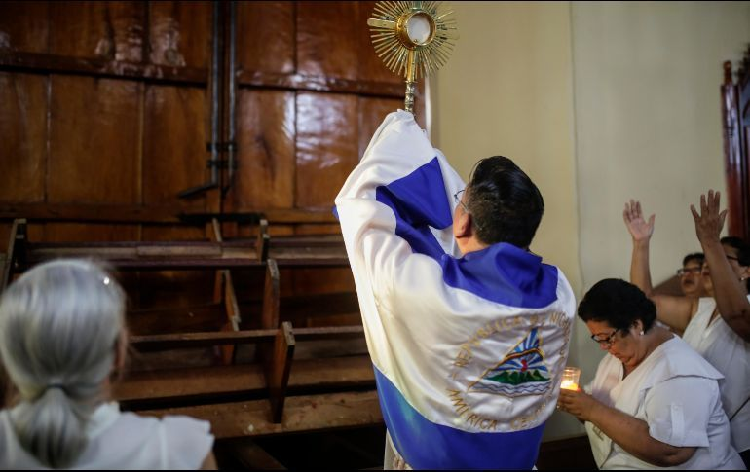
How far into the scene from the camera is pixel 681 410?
8.04 ft

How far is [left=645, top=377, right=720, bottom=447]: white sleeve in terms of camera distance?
239 centimetres

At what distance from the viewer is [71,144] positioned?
436 centimetres

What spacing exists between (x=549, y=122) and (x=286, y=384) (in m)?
2.80

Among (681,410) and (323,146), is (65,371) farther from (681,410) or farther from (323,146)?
(323,146)

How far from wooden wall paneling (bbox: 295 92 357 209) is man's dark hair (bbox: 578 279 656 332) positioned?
8.60 ft

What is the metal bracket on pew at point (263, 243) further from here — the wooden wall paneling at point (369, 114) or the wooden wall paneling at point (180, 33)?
the wooden wall paneling at point (180, 33)

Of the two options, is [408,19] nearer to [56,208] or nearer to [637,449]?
[637,449]

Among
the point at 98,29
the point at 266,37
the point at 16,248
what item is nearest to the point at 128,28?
the point at 98,29

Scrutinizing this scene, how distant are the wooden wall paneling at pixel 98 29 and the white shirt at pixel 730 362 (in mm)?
4011

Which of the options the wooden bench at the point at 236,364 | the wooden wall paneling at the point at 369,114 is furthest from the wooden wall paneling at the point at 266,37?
the wooden bench at the point at 236,364

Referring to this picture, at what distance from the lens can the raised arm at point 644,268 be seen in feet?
10.7

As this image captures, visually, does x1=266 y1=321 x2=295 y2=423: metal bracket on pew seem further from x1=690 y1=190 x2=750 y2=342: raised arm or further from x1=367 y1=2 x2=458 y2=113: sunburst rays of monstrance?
x1=690 y1=190 x2=750 y2=342: raised arm

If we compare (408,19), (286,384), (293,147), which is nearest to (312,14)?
(293,147)

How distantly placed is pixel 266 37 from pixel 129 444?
13.2ft
